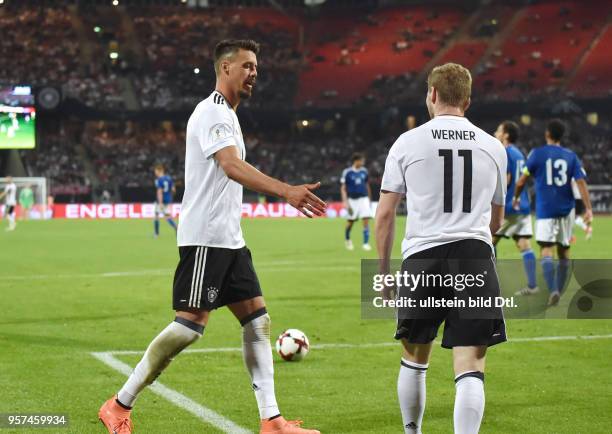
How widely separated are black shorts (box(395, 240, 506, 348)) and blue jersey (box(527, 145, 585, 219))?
707 cm

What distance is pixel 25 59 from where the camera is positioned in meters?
58.3

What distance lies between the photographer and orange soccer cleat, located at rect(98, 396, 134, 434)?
5.61 meters

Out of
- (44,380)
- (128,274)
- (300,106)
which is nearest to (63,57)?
(300,106)

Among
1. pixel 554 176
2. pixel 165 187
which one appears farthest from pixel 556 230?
pixel 165 187

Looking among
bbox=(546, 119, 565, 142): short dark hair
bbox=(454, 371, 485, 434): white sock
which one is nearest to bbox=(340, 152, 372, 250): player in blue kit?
bbox=(546, 119, 565, 142): short dark hair

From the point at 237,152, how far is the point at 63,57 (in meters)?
56.6

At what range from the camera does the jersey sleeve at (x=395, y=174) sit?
486 cm

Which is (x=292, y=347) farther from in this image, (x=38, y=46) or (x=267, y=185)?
(x=38, y=46)

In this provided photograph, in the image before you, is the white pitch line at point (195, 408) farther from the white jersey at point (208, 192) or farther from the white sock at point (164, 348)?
the white jersey at point (208, 192)

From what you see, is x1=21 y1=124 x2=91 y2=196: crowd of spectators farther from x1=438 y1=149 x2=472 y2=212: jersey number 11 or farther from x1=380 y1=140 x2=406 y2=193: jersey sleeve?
x1=438 y1=149 x2=472 y2=212: jersey number 11

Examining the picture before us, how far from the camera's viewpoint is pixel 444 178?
479 cm

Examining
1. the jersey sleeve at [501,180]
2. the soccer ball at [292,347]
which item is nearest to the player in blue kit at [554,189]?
the soccer ball at [292,347]

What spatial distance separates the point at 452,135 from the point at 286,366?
12.8ft

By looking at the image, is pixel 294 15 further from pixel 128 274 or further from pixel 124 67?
pixel 128 274
